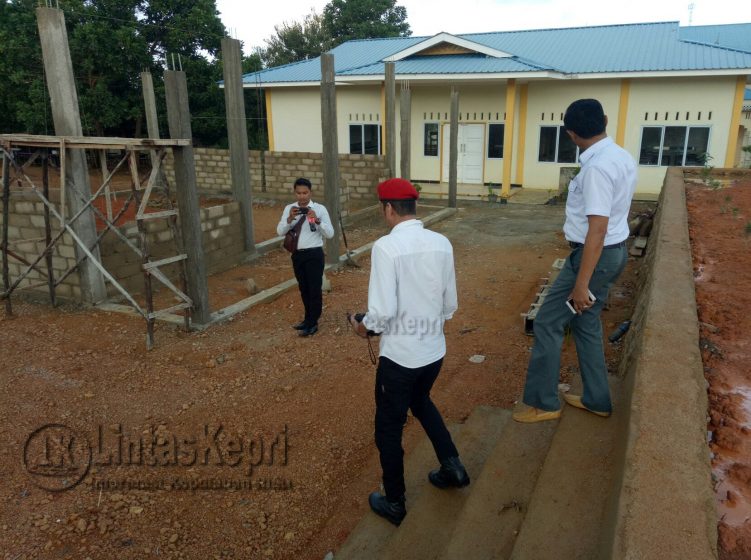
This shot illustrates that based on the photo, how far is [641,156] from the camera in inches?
648

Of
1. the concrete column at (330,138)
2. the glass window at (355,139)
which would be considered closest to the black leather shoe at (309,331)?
the concrete column at (330,138)

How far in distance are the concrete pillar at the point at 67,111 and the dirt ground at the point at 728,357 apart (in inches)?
245

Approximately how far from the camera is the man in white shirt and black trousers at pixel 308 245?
5.96 meters

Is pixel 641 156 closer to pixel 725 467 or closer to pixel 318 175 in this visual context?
pixel 318 175

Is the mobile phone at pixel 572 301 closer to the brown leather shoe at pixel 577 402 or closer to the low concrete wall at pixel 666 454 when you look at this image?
the low concrete wall at pixel 666 454

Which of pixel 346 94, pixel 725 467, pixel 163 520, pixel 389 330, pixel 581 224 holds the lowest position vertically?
pixel 163 520

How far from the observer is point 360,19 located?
35.6 meters

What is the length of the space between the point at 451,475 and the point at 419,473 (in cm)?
44

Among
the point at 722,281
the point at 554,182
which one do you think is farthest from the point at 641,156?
the point at 722,281

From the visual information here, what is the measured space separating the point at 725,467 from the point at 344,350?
378 centimetres

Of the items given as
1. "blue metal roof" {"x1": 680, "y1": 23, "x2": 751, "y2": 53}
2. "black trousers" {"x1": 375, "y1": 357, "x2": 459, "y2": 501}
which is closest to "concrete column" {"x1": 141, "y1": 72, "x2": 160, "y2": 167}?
"black trousers" {"x1": 375, "y1": 357, "x2": 459, "y2": 501}

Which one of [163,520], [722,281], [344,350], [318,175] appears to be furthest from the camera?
[318,175]

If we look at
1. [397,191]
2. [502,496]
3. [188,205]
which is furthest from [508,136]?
[502,496]

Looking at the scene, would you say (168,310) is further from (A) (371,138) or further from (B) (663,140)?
(B) (663,140)
